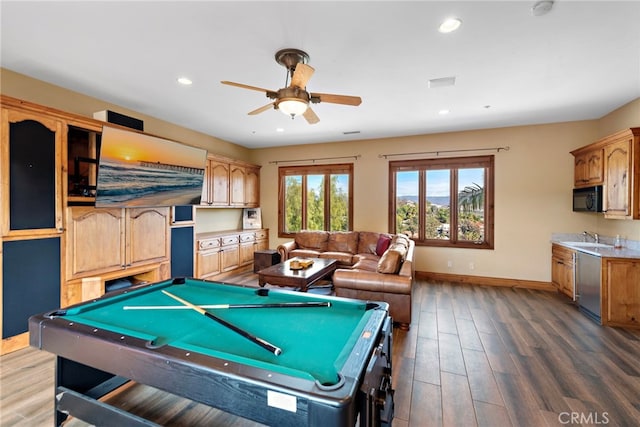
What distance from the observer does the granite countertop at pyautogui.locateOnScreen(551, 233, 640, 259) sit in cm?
331

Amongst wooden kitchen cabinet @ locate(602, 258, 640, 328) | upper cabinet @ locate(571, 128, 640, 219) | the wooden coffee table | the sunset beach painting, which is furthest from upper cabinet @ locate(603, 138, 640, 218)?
the sunset beach painting

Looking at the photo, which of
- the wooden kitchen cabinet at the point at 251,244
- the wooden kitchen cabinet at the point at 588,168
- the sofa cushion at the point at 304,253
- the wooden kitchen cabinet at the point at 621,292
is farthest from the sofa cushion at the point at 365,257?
the wooden kitchen cabinet at the point at 588,168

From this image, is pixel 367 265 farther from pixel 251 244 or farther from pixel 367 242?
pixel 251 244

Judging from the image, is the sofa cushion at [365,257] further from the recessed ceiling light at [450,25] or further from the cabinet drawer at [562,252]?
the recessed ceiling light at [450,25]

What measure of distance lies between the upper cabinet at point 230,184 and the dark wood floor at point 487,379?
10.5ft

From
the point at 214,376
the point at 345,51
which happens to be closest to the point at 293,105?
the point at 345,51

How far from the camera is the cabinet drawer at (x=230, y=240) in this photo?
5.35 m

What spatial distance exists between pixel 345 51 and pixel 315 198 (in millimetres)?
4097

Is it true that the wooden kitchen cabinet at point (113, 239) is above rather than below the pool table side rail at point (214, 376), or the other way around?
above

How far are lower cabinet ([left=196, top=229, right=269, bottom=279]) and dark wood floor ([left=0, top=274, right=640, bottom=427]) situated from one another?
7.79ft

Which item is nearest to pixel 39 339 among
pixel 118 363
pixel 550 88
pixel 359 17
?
pixel 118 363

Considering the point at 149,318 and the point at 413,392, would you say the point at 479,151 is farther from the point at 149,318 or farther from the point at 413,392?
the point at 149,318

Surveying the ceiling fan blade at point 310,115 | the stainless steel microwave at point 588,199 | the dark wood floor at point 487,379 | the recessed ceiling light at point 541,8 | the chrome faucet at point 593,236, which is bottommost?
the dark wood floor at point 487,379

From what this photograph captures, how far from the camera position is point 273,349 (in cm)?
128
